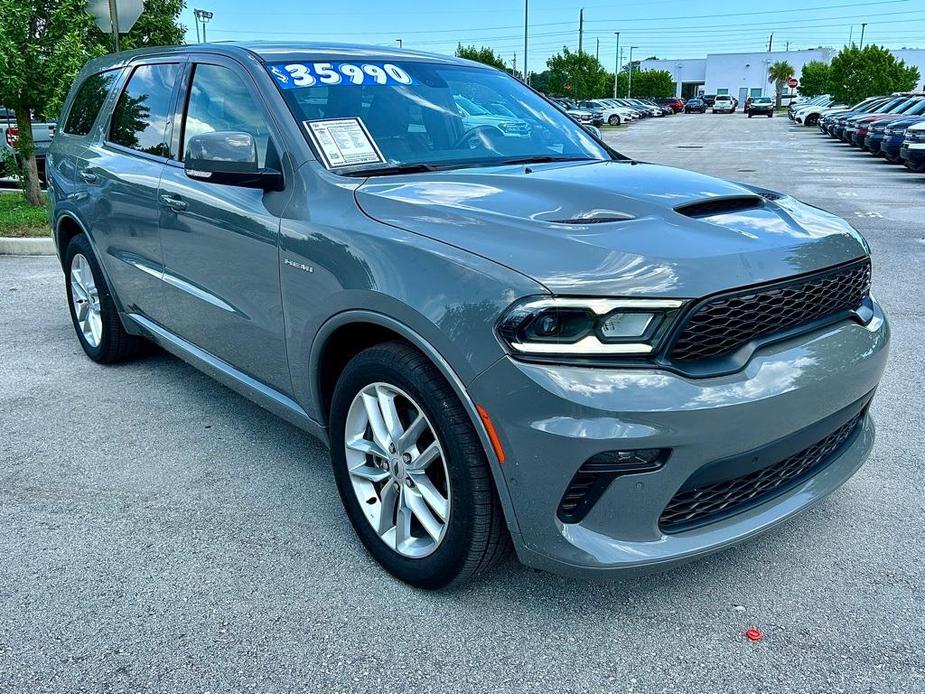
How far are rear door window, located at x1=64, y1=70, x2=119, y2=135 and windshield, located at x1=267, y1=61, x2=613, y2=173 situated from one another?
6.59ft

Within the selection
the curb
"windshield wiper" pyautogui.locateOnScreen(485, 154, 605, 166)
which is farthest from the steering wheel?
the curb

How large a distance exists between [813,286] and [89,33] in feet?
36.0

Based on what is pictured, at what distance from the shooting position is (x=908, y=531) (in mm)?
3117

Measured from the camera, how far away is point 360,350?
2.92 m

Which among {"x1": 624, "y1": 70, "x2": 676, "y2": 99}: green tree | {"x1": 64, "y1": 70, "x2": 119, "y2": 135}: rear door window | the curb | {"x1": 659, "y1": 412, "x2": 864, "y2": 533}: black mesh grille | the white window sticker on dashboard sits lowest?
the curb

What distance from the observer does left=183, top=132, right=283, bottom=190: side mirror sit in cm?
302

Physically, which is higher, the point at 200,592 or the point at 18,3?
the point at 18,3

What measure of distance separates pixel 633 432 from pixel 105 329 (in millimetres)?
3796

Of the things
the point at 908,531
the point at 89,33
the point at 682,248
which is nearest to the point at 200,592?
the point at 682,248

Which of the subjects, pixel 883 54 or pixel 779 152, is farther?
pixel 883 54

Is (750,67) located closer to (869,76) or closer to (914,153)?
(869,76)

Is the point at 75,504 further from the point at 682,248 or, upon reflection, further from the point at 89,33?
the point at 89,33

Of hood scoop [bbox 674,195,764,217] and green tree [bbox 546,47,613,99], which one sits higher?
green tree [bbox 546,47,613,99]

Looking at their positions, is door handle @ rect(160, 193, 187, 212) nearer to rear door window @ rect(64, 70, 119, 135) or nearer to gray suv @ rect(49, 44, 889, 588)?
gray suv @ rect(49, 44, 889, 588)
